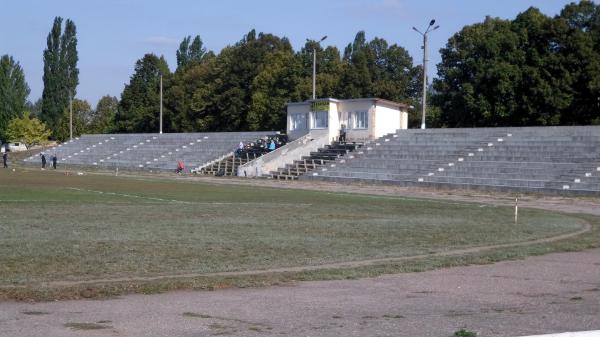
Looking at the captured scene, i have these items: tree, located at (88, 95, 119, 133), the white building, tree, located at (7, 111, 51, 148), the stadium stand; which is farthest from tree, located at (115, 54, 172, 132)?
the white building

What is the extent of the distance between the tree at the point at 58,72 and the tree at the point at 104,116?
6.61 metres

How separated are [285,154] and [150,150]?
2083 centimetres

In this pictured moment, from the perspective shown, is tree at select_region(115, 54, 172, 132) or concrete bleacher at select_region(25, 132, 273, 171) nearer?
concrete bleacher at select_region(25, 132, 273, 171)

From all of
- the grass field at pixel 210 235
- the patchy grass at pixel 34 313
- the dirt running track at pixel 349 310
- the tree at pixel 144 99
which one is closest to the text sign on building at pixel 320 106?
the grass field at pixel 210 235

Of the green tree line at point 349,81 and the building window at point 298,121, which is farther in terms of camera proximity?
the building window at point 298,121

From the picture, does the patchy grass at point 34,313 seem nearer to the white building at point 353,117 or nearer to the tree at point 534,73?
the white building at point 353,117

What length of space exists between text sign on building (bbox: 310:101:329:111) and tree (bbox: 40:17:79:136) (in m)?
57.3

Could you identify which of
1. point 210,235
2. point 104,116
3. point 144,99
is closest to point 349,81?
point 144,99

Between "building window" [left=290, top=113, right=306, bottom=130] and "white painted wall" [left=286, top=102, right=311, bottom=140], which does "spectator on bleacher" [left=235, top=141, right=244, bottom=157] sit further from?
"building window" [left=290, top=113, right=306, bottom=130]

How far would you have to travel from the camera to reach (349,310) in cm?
896

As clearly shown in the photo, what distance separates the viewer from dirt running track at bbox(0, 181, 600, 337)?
773cm

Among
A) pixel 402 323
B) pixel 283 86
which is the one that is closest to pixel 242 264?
pixel 402 323

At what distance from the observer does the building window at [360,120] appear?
5876cm

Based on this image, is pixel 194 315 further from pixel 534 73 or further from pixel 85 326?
pixel 534 73
